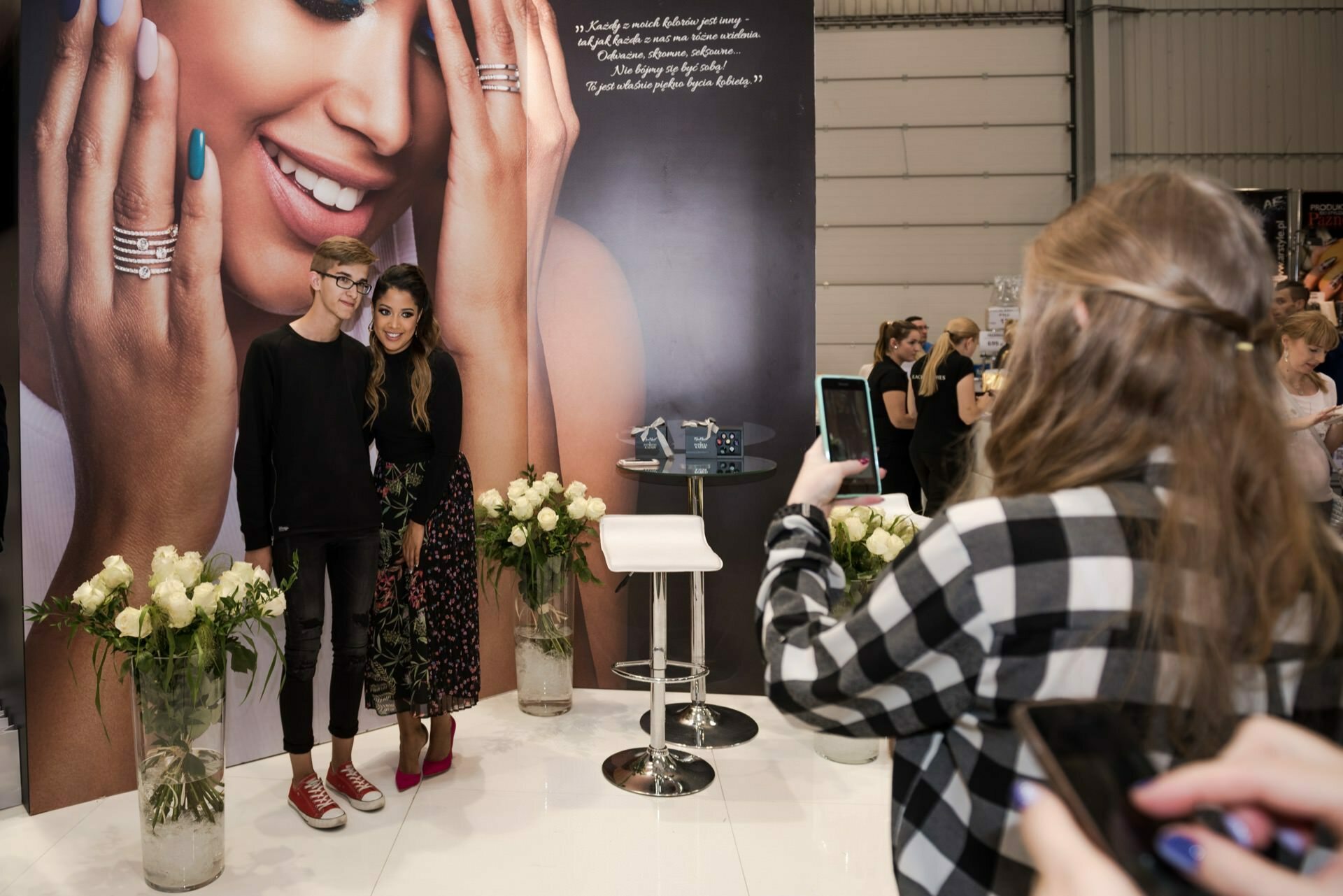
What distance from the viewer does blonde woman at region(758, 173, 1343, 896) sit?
736mm

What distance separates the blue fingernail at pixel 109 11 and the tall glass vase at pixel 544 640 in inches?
87.4

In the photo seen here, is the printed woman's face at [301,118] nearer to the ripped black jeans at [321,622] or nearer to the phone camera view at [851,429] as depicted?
the ripped black jeans at [321,622]

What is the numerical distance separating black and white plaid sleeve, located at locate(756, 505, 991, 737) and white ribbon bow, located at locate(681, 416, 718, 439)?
2.69 meters

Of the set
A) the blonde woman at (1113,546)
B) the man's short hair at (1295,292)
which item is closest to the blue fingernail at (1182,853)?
the blonde woman at (1113,546)

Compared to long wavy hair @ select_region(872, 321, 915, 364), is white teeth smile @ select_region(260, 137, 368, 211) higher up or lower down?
higher up

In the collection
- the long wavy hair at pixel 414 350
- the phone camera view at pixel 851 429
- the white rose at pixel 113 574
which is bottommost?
the white rose at pixel 113 574

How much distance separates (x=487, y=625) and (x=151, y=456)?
142 cm

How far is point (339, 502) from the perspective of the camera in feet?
9.00

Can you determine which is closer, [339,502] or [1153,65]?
[339,502]

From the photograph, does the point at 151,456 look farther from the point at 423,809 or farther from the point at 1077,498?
the point at 1077,498

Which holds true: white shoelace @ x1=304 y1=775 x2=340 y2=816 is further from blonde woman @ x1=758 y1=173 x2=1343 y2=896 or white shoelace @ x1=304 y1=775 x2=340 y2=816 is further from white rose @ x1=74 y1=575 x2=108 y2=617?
blonde woman @ x1=758 y1=173 x2=1343 y2=896

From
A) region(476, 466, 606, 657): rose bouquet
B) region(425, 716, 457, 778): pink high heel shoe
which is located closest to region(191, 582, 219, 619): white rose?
region(425, 716, 457, 778): pink high heel shoe

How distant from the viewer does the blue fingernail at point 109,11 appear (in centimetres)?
285

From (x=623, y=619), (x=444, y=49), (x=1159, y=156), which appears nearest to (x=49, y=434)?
(x=444, y=49)
